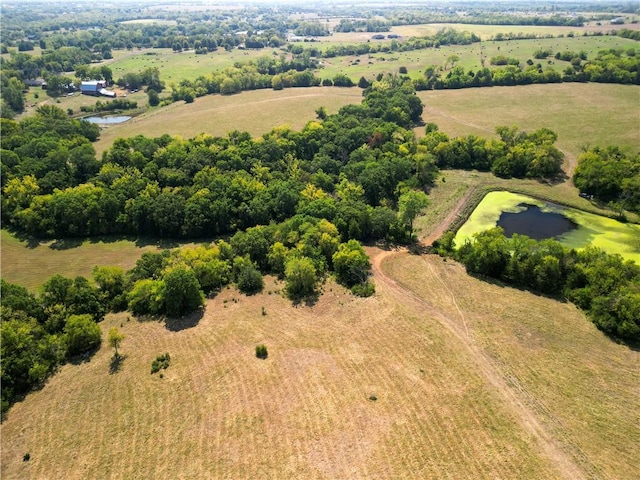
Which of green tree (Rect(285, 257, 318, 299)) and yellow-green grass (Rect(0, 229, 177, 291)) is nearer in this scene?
green tree (Rect(285, 257, 318, 299))

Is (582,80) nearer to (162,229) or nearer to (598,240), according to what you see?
(598,240)

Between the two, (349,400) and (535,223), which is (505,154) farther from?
(349,400)

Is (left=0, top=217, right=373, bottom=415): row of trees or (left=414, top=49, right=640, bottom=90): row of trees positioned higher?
(left=414, top=49, right=640, bottom=90): row of trees

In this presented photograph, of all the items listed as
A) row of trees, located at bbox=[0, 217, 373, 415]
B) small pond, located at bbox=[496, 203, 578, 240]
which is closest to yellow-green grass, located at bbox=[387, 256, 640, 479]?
row of trees, located at bbox=[0, 217, 373, 415]

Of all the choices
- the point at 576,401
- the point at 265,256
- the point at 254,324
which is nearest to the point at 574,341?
the point at 576,401

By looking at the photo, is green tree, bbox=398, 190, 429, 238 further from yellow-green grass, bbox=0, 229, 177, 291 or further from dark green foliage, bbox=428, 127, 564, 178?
yellow-green grass, bbox=0, 229, 177, 291

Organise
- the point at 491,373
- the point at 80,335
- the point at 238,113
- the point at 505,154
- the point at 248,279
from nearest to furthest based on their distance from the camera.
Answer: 1. the point at 491,373
2. the point at 80,335
3. the point at 248,279
4. the point at 505,154
5. the point at 238,113

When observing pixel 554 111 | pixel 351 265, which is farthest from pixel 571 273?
pixel 554 111

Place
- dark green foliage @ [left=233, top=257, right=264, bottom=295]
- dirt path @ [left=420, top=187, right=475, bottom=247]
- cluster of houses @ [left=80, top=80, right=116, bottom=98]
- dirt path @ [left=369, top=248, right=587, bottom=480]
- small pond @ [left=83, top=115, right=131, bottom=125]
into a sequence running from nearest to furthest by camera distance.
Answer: dirt path @ [left=369, top=248, right=587, bottom=480], dark green foliage @ [left=233, top=257, right=264, bottom=295], dirt path @ [left=420, top=187, right=475, bottom=247], small pond @ [left=83, top=115, right=131, bottom=125], cluster of houses @ [left=80, top=80, right=116, bottom=98]
